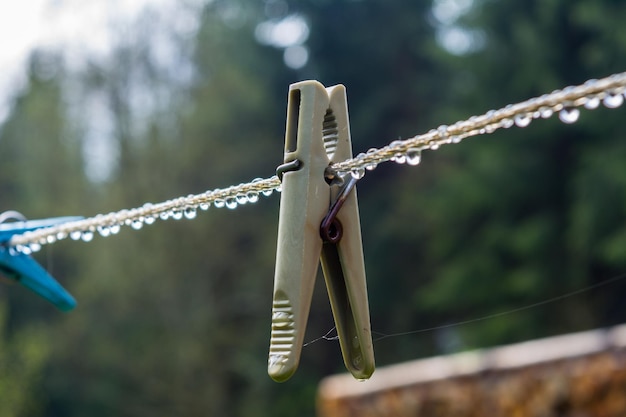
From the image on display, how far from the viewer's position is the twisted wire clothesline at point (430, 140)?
0.47 m

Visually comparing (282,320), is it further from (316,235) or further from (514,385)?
(514,385)

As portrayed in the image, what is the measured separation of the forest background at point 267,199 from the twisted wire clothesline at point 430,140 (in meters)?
5.61

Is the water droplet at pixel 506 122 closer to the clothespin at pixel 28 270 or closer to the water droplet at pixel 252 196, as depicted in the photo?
the water droplet at pixel 252 196

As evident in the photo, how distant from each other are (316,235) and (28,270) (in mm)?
557

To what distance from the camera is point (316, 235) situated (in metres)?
0.56

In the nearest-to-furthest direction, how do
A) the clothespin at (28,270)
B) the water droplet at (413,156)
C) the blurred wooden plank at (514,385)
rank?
the water droplet at (413,156) < the clothespin at (28,270) < the blurred wooden plank at (514,385)

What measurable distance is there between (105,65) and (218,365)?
9.35ft

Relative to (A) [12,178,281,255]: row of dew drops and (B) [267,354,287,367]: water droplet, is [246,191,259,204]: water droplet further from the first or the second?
(B) [267,354,287,367]: water droplet

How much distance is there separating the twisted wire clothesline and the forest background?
561 cm

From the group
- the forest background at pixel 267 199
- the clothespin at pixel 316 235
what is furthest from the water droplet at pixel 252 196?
the forest background at pixel 267 199

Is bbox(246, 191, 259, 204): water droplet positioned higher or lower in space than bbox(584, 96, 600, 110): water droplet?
higher

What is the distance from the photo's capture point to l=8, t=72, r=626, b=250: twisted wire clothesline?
1.55 feet

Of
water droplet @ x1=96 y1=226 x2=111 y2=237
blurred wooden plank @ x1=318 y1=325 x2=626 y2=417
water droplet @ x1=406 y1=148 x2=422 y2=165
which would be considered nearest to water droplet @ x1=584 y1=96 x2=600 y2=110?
water droplet @ x1=406 y1=148 x2=422 y2=165

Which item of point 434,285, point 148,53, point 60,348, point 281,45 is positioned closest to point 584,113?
point 434,285
